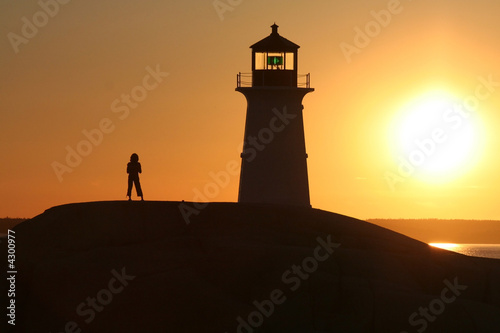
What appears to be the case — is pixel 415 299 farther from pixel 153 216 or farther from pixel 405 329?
pixel 153 216

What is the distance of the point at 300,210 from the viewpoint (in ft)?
117

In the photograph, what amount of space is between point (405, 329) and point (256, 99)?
1810 cm

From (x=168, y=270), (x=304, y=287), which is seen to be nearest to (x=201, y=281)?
(x=168, y=270)

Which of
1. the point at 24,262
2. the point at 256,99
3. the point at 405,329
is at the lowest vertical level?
the point at 405,329

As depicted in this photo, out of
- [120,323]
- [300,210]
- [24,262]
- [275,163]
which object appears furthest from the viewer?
[275,163]

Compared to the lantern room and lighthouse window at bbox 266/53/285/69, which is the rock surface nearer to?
the lantern room

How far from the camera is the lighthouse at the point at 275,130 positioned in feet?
152

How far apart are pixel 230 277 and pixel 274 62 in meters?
17.8
